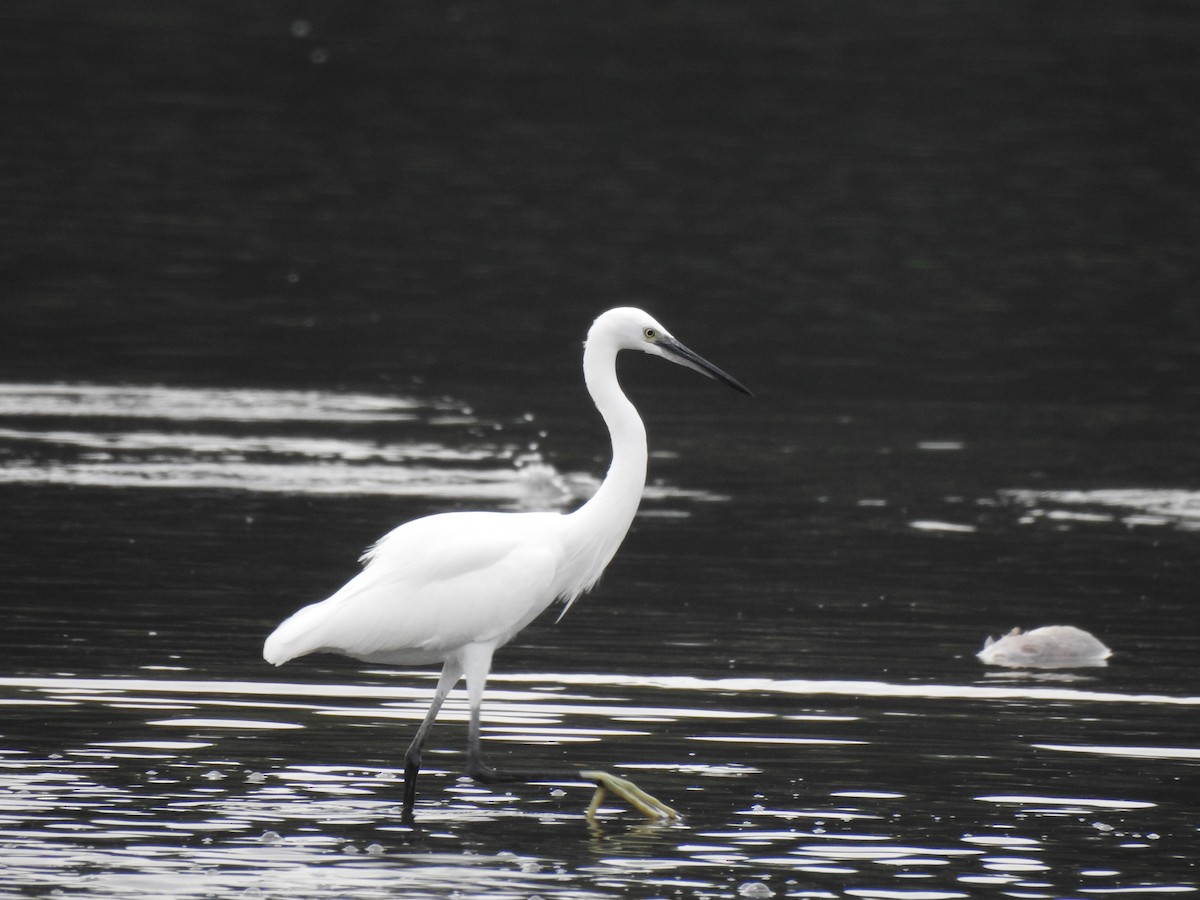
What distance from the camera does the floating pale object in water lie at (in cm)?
1411

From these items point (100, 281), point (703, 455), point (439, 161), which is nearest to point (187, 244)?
point (100, 281)

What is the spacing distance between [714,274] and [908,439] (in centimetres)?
1065

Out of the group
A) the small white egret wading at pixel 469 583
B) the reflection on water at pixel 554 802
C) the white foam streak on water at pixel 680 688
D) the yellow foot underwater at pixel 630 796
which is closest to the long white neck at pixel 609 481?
the small white egret wading at pixel 469 583

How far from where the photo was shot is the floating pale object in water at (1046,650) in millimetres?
14109

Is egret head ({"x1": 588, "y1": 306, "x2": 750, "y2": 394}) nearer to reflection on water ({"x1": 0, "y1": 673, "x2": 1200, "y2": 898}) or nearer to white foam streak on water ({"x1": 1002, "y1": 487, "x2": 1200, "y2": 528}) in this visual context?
reflection on water ({"x1": 0, "y1": 673, "x2": 1200, "y2": 898})

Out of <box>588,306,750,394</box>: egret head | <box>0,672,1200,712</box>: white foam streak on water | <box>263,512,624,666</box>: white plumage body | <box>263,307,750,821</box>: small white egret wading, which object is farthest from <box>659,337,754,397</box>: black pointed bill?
<box>0,672,1200,712</box>: white foam streak on water

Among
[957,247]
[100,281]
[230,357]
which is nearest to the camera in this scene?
[230,357]

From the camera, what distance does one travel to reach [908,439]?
21594 millimetres

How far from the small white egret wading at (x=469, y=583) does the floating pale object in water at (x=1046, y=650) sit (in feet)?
11.3

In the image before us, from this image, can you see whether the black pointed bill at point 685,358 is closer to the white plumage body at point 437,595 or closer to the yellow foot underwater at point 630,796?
the white plumage body at point 437,595

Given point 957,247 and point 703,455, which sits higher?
point 957,247

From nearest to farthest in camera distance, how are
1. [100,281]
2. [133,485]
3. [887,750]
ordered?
[887,750] → [133,485] → [100,281]

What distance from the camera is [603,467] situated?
1980 centimetres

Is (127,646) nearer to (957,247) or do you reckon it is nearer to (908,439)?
(908,439)
